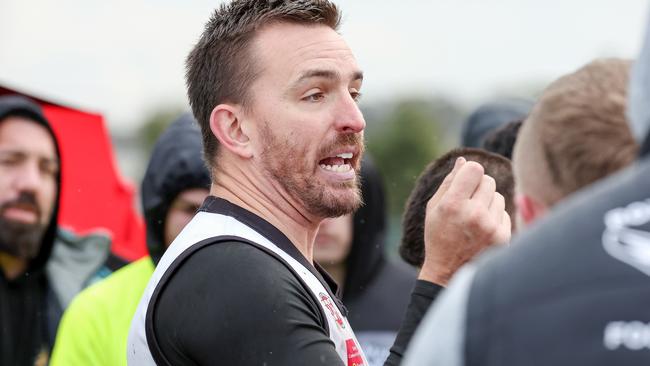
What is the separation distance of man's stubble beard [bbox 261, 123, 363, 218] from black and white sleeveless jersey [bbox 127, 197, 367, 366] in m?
0.19

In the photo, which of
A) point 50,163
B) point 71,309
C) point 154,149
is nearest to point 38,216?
point 50,163

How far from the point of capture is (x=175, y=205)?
5.14 meters

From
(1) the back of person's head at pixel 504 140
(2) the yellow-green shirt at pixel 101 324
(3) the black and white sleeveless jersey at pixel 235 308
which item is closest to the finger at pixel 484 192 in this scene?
(3) the black and white sleeveless jersey at pixel 235 308

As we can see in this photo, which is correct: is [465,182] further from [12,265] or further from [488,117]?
[488,117]

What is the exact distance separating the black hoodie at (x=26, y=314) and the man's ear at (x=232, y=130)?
2.81 meters

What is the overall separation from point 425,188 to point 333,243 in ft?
8.53

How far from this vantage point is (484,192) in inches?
100

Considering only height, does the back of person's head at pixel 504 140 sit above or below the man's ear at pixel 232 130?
below

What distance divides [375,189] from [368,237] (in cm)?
39

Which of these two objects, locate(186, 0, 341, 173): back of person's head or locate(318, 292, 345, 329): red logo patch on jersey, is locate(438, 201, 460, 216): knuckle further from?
locate(186, 0, 341, 173): back of person's head

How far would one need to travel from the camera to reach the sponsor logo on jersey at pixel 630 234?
59.9 inches

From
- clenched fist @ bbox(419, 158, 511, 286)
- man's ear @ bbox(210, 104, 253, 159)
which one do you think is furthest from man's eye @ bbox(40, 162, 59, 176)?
clenched fist @ bbox(419, 158, 511, 286)

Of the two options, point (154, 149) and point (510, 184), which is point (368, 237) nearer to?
point (154, 149)

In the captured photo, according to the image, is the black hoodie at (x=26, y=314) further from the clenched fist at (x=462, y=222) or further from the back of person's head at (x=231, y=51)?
the clenched fist at (x=462, y=222)
